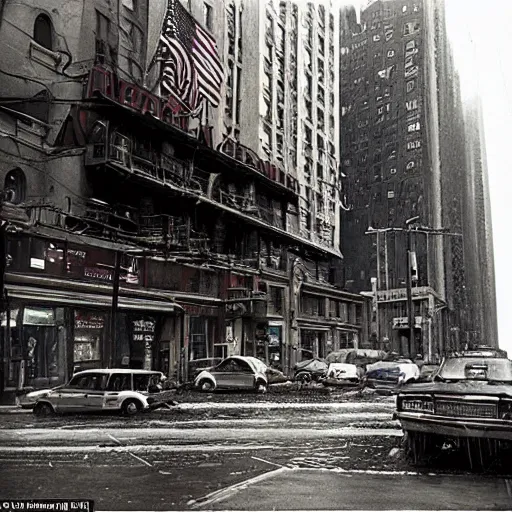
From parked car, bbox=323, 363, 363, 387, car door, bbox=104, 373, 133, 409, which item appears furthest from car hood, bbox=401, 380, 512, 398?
car door, bbox=104, 373, 133, 409

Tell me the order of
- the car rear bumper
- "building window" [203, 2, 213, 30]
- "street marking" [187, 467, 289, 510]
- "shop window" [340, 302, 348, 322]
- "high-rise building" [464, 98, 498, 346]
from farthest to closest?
1. "high-rise building" [464, 98, 498, 346]
2. "building window" [203, 2, 213, 30]
3. "shop window" [340, 302, 348, 322]
4. the car rear bumper
5. "street marking" [187, 467, 289, 510]

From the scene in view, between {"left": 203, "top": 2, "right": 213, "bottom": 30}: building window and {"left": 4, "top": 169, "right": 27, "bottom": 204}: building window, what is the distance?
1241 millimetres

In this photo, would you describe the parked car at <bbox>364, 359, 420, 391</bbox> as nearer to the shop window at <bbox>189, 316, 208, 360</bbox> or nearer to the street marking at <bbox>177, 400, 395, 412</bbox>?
the street marking at <bbox>177, 400, 395, 412</bbox>

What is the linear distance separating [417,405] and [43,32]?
253 centimetres

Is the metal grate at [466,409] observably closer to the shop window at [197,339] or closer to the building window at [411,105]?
the shop window at [197,339]

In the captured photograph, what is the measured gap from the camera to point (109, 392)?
2980mm

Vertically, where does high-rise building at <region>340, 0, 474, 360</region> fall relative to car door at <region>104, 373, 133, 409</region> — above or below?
above

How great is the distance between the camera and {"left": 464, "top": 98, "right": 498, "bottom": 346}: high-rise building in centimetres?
342

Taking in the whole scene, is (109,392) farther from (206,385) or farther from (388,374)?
(388,374)

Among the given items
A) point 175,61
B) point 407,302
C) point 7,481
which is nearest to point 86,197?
point 175,61

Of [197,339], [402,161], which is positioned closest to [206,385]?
[197,339]

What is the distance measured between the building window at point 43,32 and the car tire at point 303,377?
6.64 feet

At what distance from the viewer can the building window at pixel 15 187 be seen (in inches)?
116

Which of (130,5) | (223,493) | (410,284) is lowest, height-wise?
(223,493)
